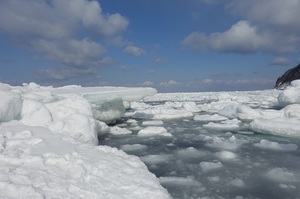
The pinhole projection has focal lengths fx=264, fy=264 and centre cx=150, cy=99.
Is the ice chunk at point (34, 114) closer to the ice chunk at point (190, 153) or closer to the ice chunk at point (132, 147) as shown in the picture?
the ice chunk at point (132, 147)

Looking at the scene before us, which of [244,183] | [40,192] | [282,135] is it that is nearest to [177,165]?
[244,183]

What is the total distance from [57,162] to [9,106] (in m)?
2.00

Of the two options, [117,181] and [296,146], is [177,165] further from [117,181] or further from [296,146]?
[296,146]

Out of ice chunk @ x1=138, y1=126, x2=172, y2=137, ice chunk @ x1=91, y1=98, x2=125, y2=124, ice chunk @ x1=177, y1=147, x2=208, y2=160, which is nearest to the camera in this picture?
ice chunk @ x1=177, y1=147, x2=208, y2=160

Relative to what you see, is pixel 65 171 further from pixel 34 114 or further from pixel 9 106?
pixel 34 114

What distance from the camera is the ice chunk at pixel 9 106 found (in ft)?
14.3

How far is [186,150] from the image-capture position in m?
5.64

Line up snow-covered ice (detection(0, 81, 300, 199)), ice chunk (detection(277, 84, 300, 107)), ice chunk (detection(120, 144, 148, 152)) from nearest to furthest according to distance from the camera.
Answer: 1. snow-covered ice (detection(0, 81, 300, 199))
2. ice chunk (detection(120, 144, 148, 152))
3. ice chunk (detection(277, 84, 300, 107))

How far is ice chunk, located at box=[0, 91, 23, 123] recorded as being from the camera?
4368mm

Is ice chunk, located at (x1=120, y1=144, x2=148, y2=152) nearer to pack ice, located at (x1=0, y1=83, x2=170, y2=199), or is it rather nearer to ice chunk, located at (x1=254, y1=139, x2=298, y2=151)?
pack ice, located at (x1=0, y1=83, x2=170, y2=199)

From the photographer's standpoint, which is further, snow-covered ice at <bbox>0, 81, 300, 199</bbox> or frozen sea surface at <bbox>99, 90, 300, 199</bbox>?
frozen sea surface at <bbox>99, 90, 300, 199</bbox>

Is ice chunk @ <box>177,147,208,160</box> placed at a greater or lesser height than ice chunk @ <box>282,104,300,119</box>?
lesser

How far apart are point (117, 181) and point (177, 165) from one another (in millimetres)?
1904

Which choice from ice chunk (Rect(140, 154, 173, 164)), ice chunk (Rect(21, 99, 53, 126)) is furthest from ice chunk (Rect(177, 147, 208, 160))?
ice chunk (Rect(21, 99, 53, 126))
